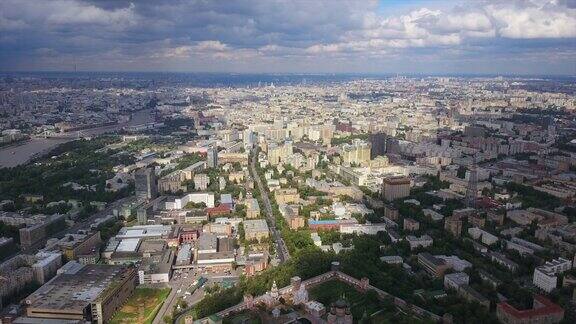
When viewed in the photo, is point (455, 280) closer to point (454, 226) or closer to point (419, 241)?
point (419, 241)

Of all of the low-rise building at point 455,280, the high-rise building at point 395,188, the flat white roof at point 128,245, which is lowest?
the flat white roof at point 128,245

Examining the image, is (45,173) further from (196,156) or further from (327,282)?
(327,282)

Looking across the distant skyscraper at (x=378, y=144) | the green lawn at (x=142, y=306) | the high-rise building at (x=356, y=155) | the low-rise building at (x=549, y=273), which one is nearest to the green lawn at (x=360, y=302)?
the green lawn at (x=142, y=306)

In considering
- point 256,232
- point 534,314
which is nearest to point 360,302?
point 534,314

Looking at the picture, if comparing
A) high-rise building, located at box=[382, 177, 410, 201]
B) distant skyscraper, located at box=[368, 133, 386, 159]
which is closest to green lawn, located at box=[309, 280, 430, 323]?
high-rise building, located at box=[382, 177, 410, 201]

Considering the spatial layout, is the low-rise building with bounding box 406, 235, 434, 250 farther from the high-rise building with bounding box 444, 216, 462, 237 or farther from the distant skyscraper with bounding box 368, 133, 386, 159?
the distant skyscraper with bounding box 368, 133, 386, 159

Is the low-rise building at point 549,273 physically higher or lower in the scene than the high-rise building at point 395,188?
lower

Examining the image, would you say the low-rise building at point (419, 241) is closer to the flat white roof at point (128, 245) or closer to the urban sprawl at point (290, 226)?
the urban sprawl at point (290, 226)

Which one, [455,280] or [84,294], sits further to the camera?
[455,280]

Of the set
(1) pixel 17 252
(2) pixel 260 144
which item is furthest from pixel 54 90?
(1) pixel 17 252
